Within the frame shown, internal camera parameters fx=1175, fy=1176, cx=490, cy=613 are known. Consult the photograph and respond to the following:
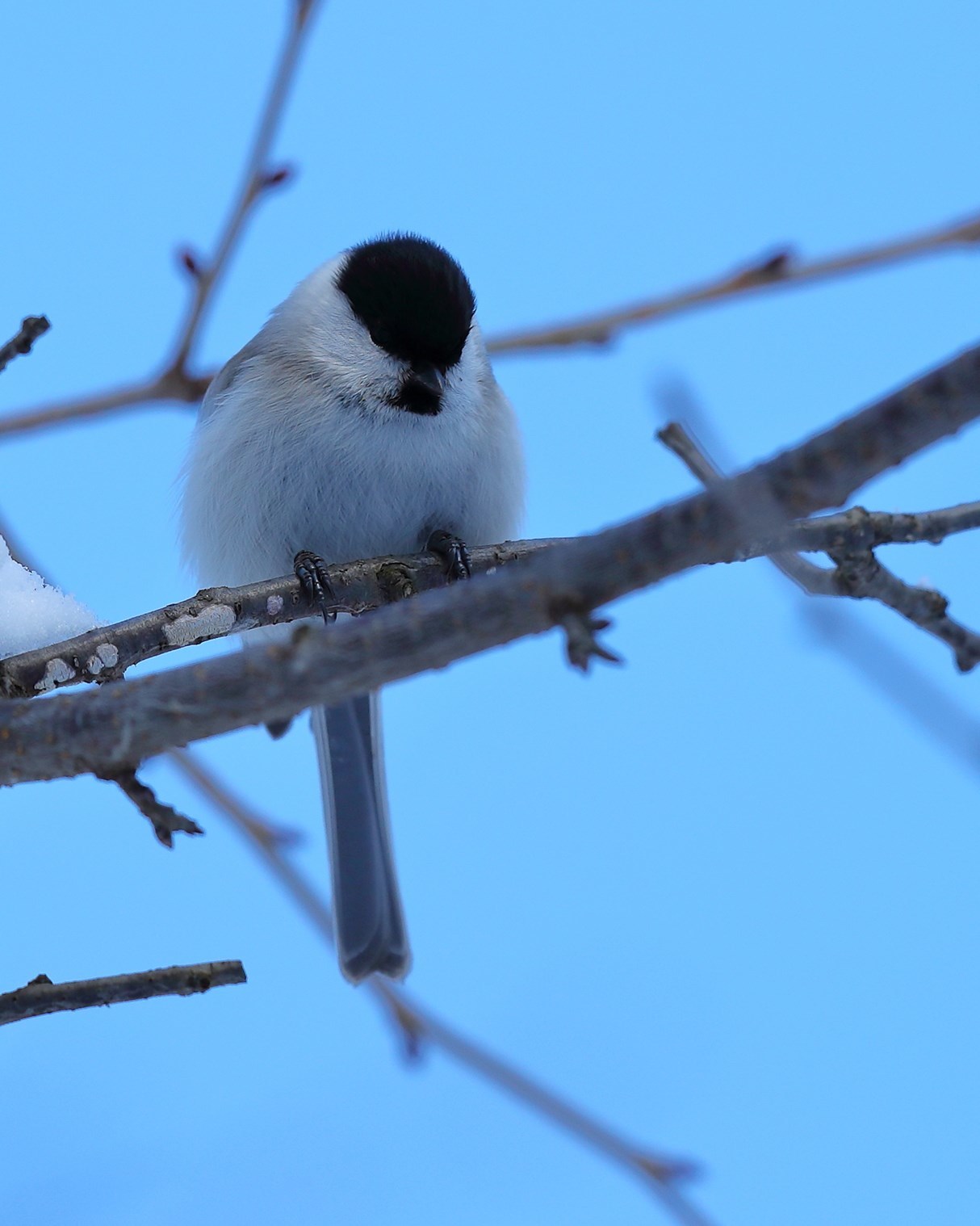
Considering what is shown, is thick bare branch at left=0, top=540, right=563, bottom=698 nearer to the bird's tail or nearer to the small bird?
the small bird

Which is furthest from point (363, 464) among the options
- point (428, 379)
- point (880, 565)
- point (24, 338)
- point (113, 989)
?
point (113, 989)

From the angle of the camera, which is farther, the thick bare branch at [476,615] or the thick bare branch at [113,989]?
the thick bare branch at [113,989]

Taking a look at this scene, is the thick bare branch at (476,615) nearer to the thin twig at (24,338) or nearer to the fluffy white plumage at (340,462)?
the thin twig at (24,338)

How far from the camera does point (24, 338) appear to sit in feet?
3.59

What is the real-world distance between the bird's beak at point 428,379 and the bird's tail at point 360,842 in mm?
521

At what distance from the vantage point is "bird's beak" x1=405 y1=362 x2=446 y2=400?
5.98 ft

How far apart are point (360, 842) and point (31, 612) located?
816 mm

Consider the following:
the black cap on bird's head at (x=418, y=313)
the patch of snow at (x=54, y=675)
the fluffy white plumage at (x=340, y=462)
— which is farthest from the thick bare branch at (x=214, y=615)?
the black cap on bird's head at (x=418, y=313)

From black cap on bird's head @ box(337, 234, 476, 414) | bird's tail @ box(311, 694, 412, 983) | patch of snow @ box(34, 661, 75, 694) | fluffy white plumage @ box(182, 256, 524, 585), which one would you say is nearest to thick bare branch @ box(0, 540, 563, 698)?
patch of snow @ box(34, 661, 75, 694)

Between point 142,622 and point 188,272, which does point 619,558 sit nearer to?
point 142,622

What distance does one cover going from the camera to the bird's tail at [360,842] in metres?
1.76

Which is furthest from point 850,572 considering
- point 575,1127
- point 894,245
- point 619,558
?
point 575,1127

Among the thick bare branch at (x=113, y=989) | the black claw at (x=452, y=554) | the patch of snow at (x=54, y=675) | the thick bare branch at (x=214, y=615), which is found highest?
the black claw at (x=452, y=554)

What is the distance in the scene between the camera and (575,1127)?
49.0 inches
